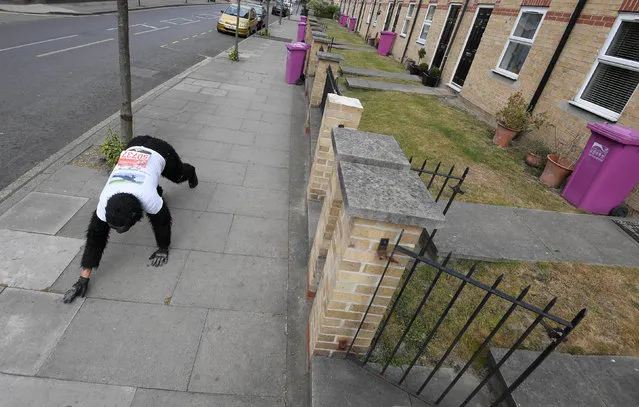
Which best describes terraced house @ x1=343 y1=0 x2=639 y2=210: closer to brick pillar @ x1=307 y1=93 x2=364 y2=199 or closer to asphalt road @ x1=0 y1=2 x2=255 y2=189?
brick pillar @ x1=307 y1=93 x2=364 y2=199

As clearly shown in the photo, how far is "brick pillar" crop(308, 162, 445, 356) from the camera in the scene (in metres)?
2.01

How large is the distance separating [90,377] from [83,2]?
30.9 m

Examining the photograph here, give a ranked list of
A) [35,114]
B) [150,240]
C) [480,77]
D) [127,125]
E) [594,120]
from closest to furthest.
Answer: [150,240], [127,125], [594,120], [35,114], [480,77]

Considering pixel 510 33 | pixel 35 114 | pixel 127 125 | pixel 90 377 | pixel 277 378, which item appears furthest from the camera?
pixel 510 33

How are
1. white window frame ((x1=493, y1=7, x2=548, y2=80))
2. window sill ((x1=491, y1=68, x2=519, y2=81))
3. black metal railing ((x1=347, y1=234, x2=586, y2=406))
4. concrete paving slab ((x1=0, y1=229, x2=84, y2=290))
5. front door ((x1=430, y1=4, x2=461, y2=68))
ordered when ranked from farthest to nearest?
front door ((x1=430, y1=4, x2=461, y2=68))
window sill ((x1=491, y1=68, x2=519, y2=81))
white window frame ((x1=493, y1=7, x2=548, y2=80))
concrete paving slab ((x1=0, y1=229, x2=84, y2=290))
black metal railing ((x1=347, y1=234, x2=586, y2=406))

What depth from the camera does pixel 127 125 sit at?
5.36 m

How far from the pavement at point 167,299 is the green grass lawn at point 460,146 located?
2.88m

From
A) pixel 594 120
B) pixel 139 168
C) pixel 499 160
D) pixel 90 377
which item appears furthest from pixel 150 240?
pixel 594 120

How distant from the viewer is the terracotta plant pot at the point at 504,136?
7.65 meters

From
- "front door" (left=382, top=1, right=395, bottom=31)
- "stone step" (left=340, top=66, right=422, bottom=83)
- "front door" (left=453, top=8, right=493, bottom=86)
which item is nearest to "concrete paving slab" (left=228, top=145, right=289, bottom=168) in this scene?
"stone step" (left=340, top=66, right=422, bottom=83)

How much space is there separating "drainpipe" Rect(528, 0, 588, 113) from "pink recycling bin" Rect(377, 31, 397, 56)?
500 inches

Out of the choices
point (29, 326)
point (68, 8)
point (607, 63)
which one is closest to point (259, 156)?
point (29, 326)

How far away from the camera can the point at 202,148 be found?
6367 millimetres

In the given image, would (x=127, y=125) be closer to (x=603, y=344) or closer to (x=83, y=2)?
(x=603, y=344)
